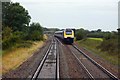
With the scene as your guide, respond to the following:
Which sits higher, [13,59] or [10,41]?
[10,41]

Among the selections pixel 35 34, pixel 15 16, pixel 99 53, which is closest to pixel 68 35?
pixel 15 16

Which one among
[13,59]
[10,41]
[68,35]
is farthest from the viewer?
[68,35]

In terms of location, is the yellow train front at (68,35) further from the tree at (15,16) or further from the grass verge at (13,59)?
the grass verge at (13,59)

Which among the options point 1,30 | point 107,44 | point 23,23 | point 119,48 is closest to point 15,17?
point 23,23

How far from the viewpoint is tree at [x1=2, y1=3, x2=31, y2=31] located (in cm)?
7138

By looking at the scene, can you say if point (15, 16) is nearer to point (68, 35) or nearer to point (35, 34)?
point (35, 34)

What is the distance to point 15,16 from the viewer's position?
241ft

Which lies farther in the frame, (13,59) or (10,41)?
(10,41)

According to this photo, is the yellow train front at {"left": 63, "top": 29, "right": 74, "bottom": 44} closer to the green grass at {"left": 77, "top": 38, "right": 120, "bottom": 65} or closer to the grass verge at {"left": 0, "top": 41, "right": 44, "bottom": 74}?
the green grass at {"left": 77, "top": 38, "right": 120, "bottom": 65}

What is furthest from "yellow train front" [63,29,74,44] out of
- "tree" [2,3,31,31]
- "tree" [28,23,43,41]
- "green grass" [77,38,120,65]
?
"tree" [28,23,43,41]

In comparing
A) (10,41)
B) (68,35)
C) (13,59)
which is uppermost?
(68,35)

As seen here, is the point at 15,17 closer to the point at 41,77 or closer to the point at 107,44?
the point at 107,44

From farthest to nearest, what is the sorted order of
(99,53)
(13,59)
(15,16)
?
(15,16), (99,53), (13,59)

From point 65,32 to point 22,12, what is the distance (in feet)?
61.3
